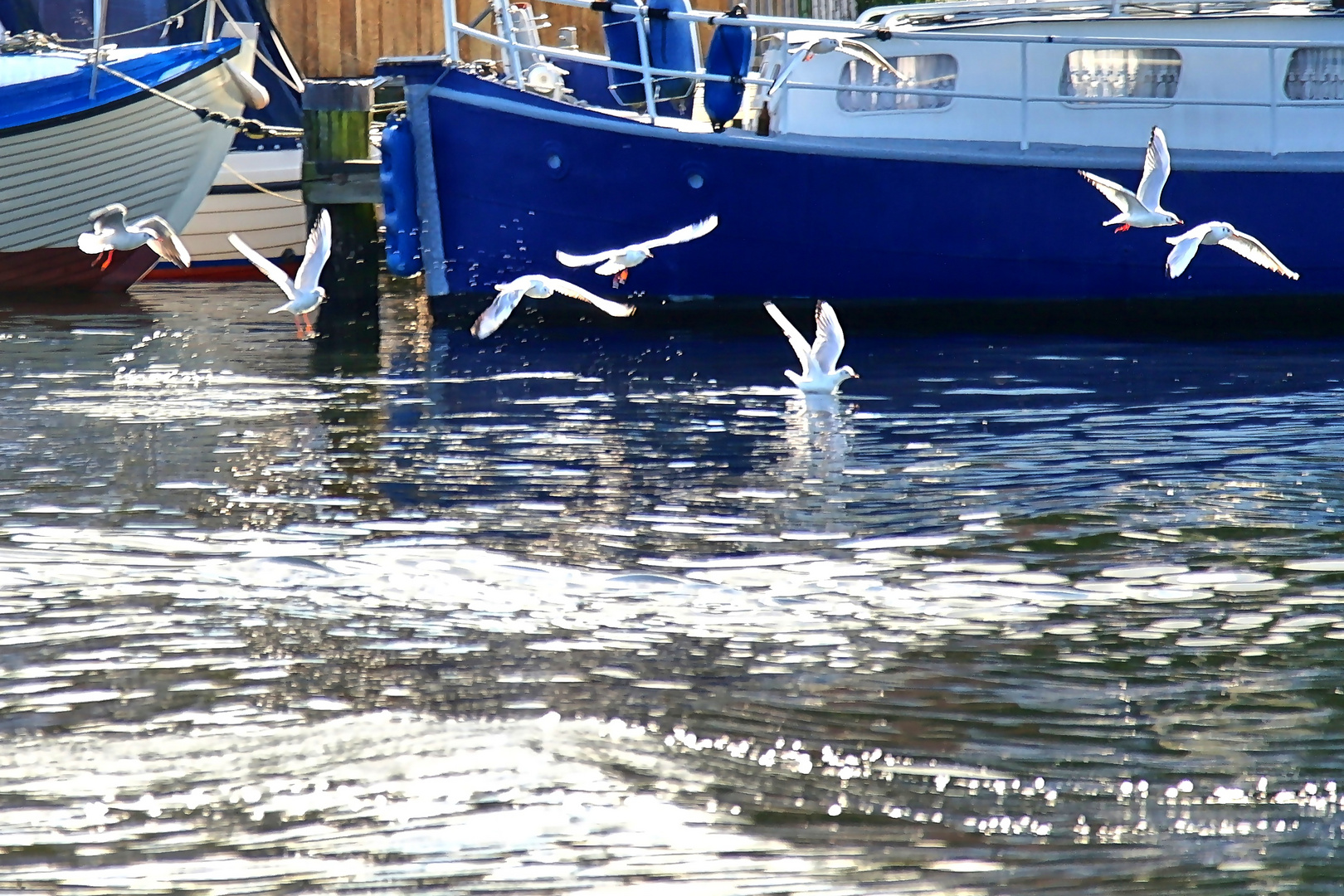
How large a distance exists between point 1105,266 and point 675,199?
10.4ft

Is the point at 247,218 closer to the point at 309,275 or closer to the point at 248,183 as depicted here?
the point at 248,183

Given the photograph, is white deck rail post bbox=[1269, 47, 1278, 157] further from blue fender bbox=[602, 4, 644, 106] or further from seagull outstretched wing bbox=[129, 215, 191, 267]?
seagull outstretched wing bbox=[129, 215, 191, 267]

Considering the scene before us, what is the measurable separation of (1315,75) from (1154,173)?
91.6 inches

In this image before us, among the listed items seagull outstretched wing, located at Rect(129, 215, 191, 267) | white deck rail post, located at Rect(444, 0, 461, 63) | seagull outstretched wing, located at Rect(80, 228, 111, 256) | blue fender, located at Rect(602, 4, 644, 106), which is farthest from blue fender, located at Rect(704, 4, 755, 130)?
seagull outstretched wing, located at Rect(80, 228, 111, 256)

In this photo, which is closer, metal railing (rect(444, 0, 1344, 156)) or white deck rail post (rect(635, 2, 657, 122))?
metal railing (rect(444, 0, 1344, 156))

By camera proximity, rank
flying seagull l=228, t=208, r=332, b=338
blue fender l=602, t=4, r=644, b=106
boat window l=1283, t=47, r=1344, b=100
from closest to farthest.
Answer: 1. flying seagull l=228, t=208, r=332, b=338
2. boat window l=1283, t=47, r=1344, b=100
3. blue fender l=602, t=4, r=644, b=106

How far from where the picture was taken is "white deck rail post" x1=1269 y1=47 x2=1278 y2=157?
12734 mm

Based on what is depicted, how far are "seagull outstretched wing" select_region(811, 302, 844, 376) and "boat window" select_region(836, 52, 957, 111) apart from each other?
9.43ft

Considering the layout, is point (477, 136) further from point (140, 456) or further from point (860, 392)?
point (140, 456)

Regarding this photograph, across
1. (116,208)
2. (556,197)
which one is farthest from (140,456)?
(556,197)

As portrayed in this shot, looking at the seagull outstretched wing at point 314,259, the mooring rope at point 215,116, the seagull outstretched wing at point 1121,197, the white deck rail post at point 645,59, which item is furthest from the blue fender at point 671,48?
the mooring rope at point 215,116

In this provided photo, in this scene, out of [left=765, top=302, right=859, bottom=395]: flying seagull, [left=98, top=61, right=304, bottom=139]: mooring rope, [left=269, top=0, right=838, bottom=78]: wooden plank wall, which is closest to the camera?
[left=765, top=302, right=859, bottom=395]: flying seagull

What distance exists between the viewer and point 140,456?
915 cm

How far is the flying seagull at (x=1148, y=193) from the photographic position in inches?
446
